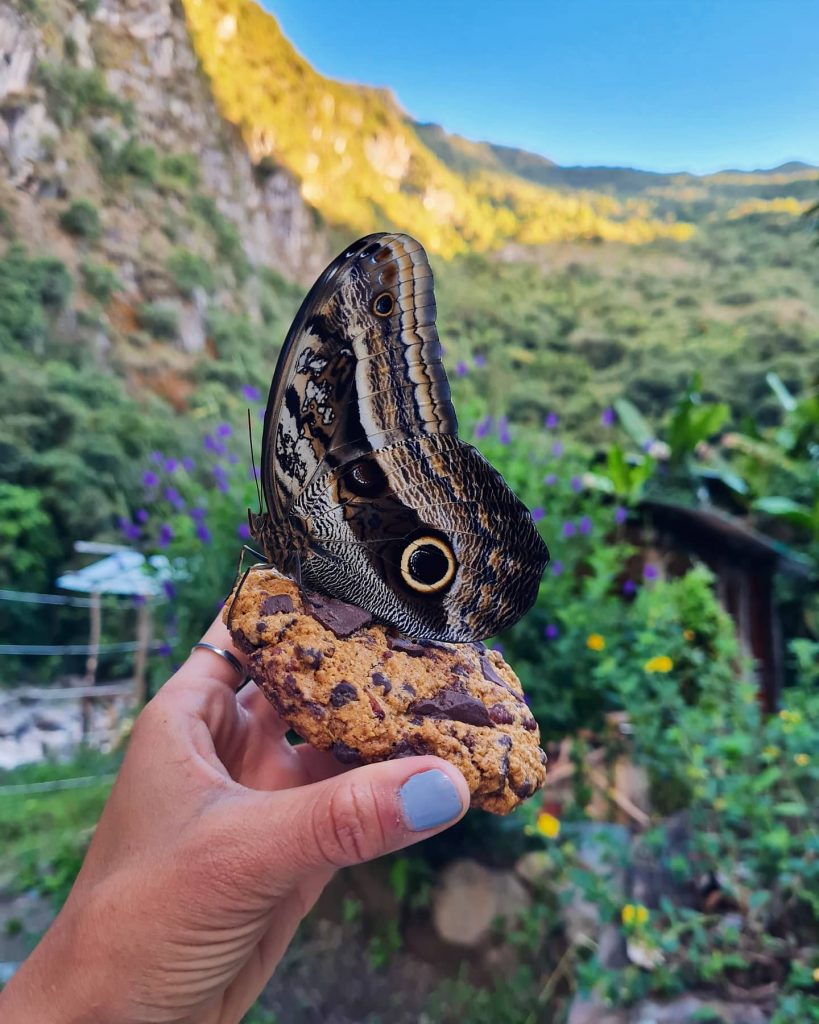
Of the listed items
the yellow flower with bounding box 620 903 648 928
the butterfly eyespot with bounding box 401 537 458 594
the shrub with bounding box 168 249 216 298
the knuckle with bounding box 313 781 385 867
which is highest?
the shrub with bounding box 168 249 216 298

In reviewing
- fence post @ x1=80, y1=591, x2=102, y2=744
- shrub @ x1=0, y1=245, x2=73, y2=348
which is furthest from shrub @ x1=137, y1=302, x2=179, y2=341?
fence post @ x1=80, y1=591, x2=102, y2=744

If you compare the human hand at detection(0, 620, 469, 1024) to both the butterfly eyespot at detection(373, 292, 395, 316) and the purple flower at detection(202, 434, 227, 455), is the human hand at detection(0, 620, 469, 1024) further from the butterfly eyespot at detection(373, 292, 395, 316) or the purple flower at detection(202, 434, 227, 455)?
the purple flower at detection(202, 434, 227, 455)

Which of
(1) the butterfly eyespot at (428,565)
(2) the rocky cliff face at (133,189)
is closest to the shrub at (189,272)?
(2) the rocky cliff face at (133,189)

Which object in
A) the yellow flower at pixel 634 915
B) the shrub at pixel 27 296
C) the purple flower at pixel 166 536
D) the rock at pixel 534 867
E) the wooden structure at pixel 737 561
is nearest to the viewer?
the yellow flower at pixel 634 915

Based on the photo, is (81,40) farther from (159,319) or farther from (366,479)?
(366,479)

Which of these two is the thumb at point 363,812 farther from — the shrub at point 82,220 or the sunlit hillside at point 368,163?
the sunlit hillside at point 368,163

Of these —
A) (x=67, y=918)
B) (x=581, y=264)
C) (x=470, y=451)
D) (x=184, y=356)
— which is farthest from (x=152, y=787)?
(x=581, y=264)

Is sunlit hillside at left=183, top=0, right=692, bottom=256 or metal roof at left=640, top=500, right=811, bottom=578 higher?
sunlit hillside at left=183, top=0, right=692, bottom=256

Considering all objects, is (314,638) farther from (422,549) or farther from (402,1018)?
(402,1018)
